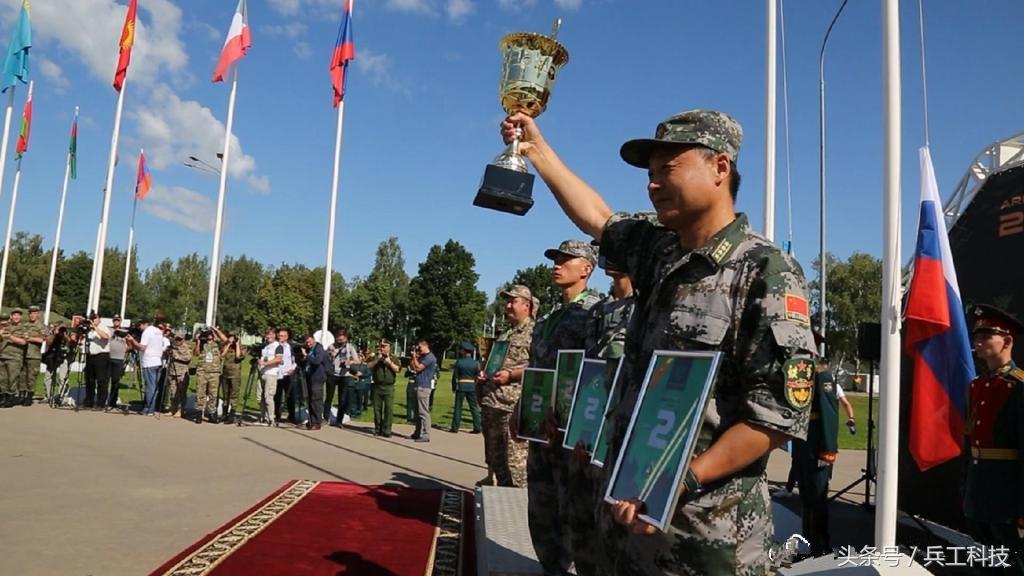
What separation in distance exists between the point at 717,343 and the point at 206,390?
43.9ft

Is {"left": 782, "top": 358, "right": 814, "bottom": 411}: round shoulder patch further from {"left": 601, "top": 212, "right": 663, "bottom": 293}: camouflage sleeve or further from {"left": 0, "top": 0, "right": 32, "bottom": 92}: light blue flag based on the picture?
{"left": 0, "top": 0, "right": 32, "bottom": 92}: light blue flag

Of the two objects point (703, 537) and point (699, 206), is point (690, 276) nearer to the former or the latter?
point (699, 206)

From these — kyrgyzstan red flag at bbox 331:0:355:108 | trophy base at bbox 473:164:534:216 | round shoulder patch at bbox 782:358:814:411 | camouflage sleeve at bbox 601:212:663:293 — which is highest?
kyrgyzstan red flag at bbox 331:0:355:108

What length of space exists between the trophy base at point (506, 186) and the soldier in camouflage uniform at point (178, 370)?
478 inches

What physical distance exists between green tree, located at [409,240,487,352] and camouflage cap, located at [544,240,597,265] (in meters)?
54.6

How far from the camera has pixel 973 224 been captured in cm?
711

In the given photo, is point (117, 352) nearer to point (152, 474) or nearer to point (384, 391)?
point (384, 391)

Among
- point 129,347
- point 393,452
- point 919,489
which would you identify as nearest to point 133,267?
point 129,347

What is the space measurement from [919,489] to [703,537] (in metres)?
7.32

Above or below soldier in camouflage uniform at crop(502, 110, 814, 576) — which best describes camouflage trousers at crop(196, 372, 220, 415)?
below

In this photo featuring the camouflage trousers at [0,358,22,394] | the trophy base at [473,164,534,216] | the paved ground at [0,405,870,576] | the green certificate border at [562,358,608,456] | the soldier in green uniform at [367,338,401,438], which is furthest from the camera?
the camouflage trousers at [0,358,22,394]

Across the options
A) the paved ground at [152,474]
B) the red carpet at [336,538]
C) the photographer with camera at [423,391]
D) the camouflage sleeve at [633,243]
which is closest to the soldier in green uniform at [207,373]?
the paved ground at [152,474]

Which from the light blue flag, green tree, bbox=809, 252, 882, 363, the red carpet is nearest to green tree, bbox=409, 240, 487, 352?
green tree, bbox=809, 252, 882, 363

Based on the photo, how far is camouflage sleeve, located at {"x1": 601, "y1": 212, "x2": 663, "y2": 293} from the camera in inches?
81.5
